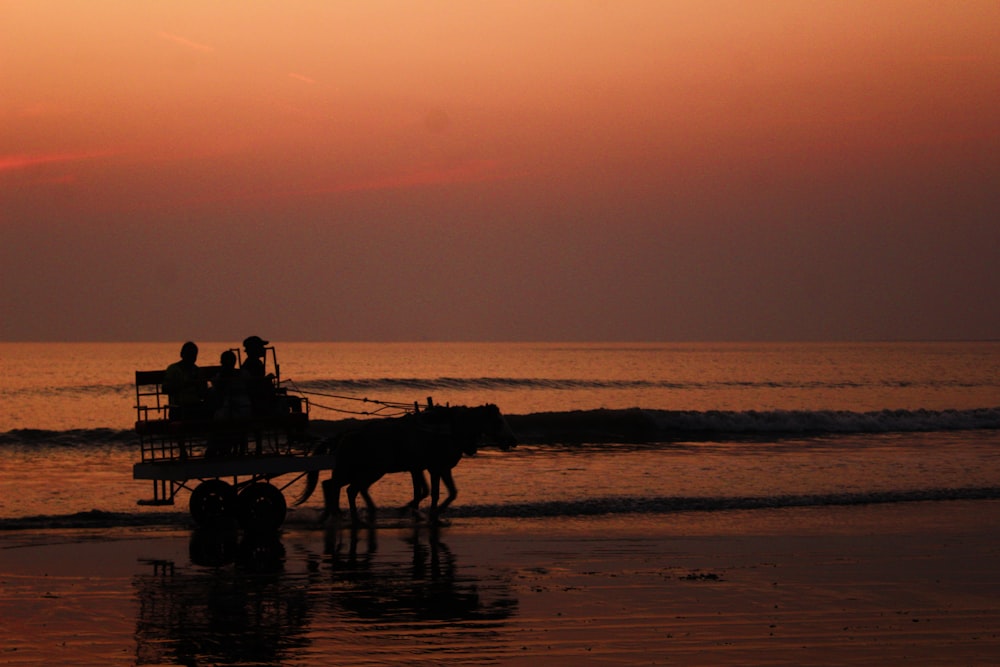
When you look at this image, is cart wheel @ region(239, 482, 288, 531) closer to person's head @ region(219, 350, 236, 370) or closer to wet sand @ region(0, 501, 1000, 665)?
wet sand @ region(0, 501, 1000, 665)

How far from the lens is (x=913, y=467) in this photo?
87.1 feet

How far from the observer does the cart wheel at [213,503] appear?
16.0 m

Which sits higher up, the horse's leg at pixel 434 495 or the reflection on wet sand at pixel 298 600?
the horse's leg at pixel 434 495

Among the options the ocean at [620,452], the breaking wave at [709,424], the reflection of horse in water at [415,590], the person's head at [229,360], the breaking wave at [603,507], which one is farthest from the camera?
the breaking wave at [709,424]

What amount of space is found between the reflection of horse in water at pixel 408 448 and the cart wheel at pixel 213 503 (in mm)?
1610

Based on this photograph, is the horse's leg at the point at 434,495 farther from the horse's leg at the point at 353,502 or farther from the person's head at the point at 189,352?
the person's head at the point at 189,352

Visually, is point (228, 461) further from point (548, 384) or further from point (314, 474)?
point (548, 384)

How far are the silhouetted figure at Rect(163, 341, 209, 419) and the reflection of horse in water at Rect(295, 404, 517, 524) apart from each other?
2369mm

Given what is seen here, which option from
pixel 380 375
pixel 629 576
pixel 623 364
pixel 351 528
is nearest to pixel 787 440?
pixel 351 528

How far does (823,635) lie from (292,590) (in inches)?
203

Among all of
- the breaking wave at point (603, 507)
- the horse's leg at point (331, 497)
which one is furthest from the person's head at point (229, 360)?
the breaking wave at point (603, 507)

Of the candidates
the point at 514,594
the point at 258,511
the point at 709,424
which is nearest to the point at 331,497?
the point at 258,511

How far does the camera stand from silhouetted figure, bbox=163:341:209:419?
15148 mm

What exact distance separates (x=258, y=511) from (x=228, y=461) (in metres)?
0.84
